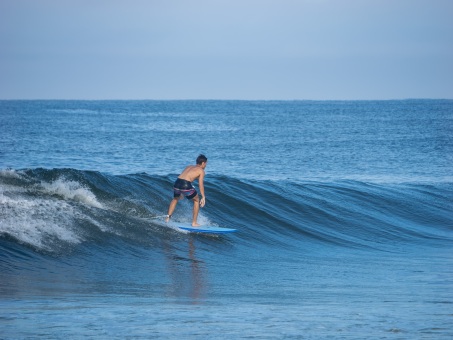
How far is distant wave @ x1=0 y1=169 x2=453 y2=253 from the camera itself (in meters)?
12.4

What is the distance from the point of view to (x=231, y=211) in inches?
680

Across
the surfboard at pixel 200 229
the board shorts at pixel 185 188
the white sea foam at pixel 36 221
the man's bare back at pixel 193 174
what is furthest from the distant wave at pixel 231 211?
the man's bare back at pixel 193 174

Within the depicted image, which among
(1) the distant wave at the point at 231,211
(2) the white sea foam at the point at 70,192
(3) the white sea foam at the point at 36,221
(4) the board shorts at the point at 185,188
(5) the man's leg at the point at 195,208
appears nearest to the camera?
(3) the white sea foam at the point at 36,221

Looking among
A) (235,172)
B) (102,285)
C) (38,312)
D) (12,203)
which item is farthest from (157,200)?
(235,172)

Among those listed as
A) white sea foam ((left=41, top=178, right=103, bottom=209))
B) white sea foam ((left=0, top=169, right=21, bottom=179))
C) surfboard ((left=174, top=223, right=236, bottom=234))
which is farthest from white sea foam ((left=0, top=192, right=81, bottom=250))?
surfboard ((left=174, top=223, right=236, bottom=234))

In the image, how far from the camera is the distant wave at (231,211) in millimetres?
12375

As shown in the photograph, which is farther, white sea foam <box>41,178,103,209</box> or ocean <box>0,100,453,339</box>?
white sea foam <box>41,178,103,209</box>

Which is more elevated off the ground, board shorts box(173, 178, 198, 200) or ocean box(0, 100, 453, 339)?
board shorts box(173, 178, 198, 200)

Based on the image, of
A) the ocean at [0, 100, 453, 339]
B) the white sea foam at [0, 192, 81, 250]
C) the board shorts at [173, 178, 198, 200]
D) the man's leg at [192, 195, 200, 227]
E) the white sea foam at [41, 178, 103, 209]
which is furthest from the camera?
the white sea foam at [41, 178, 103, 209]

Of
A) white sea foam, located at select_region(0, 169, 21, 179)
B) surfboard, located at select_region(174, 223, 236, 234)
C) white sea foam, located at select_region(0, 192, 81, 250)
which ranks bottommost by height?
surfboard, located at select_region(174, 223, 236, 234)

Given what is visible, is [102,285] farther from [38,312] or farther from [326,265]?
[326,265]

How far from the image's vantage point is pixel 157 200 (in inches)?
639

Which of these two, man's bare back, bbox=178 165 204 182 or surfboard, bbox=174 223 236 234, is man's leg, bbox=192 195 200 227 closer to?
surfboard, bbox=174 223 236 234

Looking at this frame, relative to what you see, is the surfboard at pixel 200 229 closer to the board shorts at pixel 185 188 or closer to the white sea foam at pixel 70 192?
the board shorts at pixel 185 188
